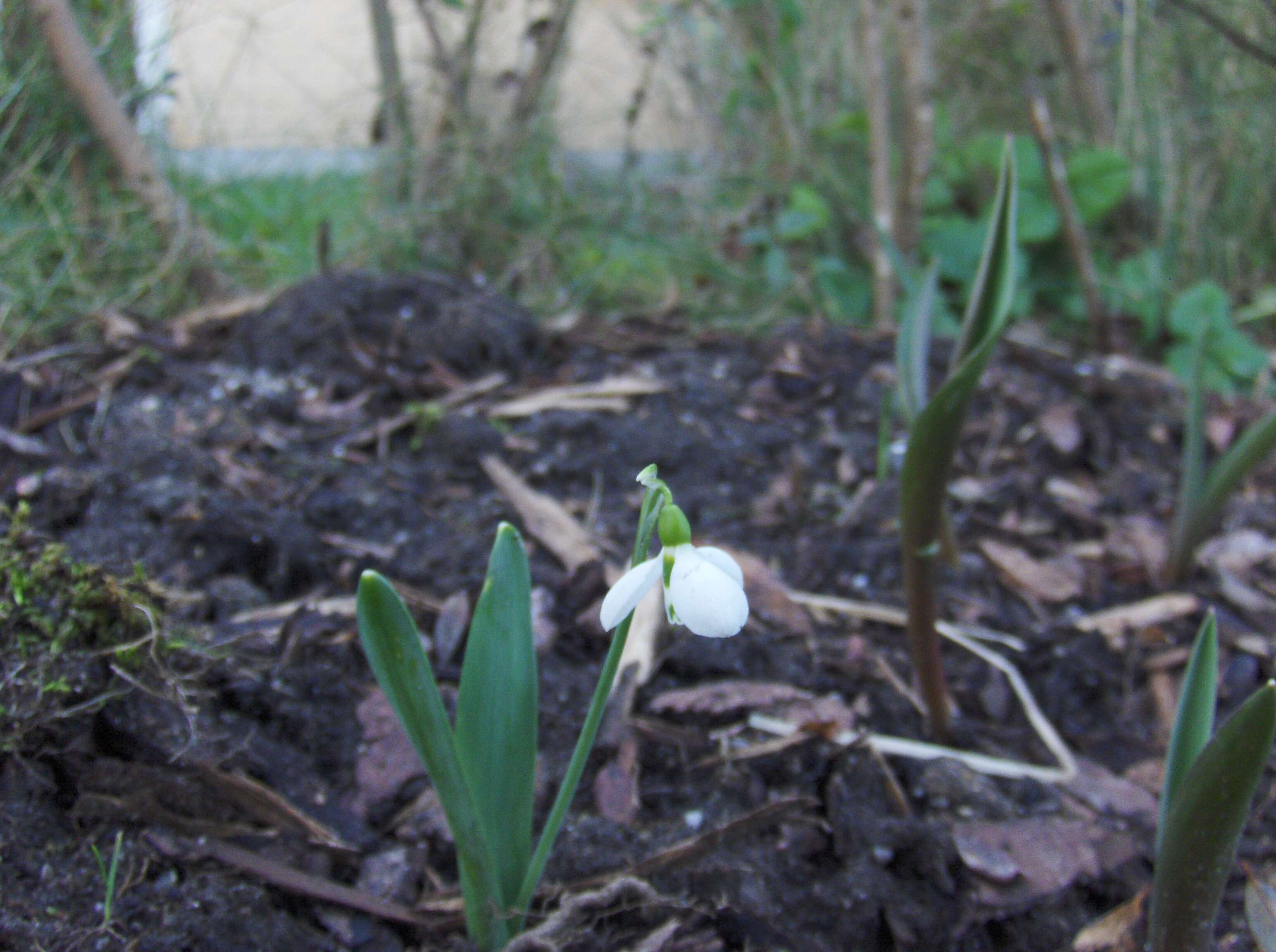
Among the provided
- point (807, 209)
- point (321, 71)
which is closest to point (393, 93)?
point (321, 71)

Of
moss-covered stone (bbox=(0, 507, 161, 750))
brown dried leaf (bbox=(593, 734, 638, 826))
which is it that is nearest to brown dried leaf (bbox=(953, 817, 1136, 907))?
brown dried leaf (bbox=(593, 734, 638, 826))

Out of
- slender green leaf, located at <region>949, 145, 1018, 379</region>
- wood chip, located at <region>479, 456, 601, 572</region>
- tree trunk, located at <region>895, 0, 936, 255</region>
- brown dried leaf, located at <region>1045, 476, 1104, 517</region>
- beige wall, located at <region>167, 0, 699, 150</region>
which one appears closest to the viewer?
slender green leaf, located at <region>949, 145, 1018, 379</region>

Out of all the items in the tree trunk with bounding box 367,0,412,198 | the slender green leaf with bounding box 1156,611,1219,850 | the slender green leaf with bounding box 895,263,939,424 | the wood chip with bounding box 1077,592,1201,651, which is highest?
the tree trunk with bounding box 367,0,412,198

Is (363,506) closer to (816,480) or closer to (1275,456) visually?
(816,480)

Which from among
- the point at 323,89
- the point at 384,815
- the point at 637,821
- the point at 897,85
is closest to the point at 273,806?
the point at 384,815

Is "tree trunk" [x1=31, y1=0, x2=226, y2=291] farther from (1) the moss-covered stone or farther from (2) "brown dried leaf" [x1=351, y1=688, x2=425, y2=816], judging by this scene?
(2) "brown dried leaf" [x1=351, y1=688, x2=425, y2=816]
